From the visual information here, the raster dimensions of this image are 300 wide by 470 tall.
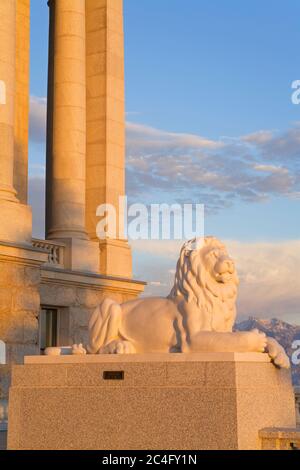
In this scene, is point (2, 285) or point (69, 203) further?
point (69, 203)

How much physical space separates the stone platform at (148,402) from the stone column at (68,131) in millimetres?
16373

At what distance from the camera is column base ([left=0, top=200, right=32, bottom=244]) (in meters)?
25.8

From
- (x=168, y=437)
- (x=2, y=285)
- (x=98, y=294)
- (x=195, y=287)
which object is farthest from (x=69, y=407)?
(x=98, y=294)

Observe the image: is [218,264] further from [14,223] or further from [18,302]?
[14,223]

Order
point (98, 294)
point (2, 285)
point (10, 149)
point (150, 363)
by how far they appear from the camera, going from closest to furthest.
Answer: point (150, 363)
point (2, 285)
point (10, 149)
point (98, 294)

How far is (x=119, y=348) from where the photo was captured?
14523mm

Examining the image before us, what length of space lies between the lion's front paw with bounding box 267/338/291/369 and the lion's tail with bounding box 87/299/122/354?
9.28 feet

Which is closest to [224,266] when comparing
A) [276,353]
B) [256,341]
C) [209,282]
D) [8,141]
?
[209,282]

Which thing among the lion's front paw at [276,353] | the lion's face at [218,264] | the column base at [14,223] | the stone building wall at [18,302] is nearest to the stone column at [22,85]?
the column base at [14,223]

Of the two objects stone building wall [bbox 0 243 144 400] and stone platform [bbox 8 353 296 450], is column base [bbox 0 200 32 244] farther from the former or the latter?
stone platform [bbox 8 353 296 450]

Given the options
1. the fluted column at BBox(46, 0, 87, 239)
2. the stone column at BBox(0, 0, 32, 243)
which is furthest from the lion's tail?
the fluted column at BBox(46, 0, 87, 239)

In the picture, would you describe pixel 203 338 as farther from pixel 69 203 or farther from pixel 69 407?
pixel 69 203
